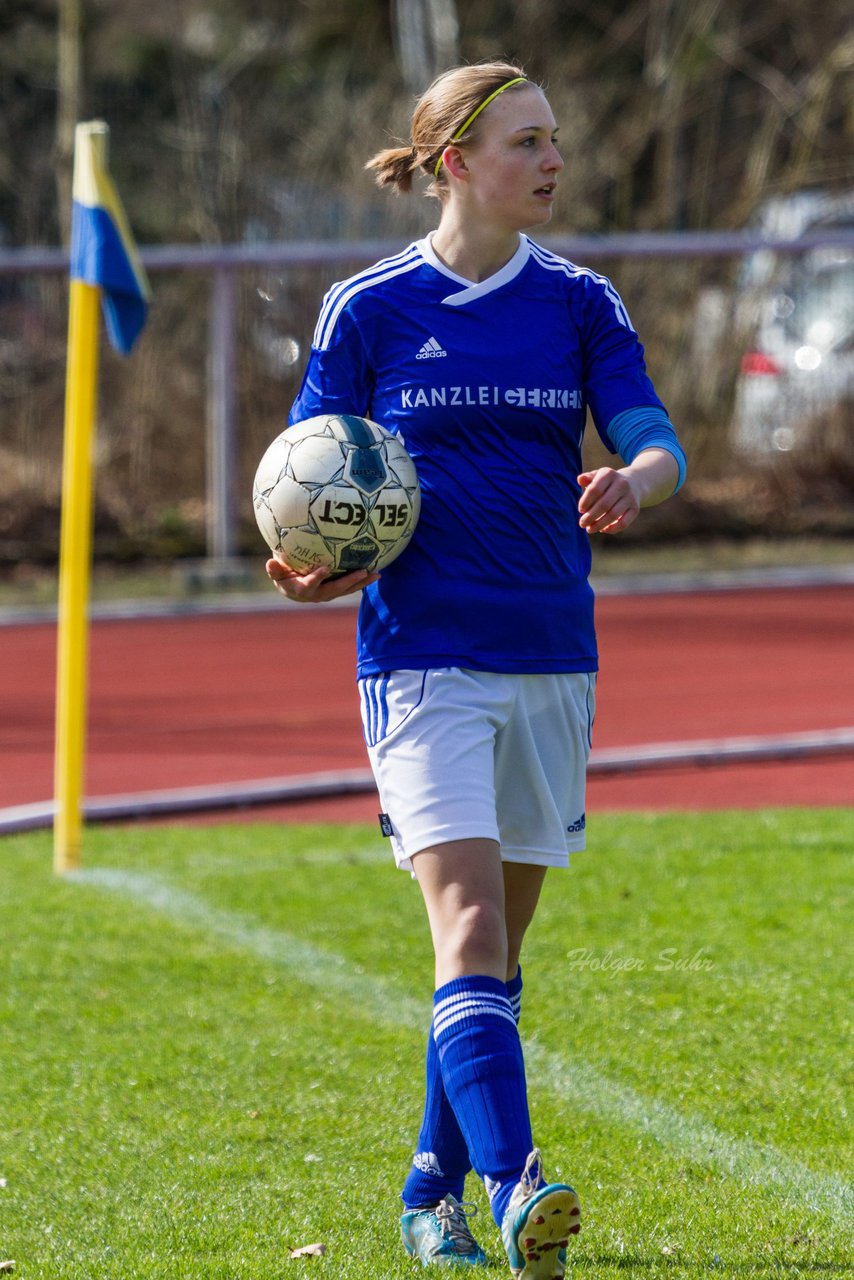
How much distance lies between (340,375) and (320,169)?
51.5 ft

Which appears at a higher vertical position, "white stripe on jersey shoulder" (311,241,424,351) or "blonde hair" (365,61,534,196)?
"blonde hair" (365,61,534,196)

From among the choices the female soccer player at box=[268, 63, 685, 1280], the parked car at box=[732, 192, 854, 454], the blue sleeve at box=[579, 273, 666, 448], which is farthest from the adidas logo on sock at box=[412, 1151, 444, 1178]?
the parked car at box=[732, 192, 854, 454]

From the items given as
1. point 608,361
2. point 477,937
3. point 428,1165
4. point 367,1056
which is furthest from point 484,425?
point 367,1056

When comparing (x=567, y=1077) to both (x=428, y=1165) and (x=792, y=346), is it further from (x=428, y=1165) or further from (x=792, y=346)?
(x=792, y=346)

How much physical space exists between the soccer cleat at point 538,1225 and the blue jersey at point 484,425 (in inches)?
36.0

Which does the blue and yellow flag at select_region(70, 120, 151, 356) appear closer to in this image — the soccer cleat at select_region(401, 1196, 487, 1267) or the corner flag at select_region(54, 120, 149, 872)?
the corner flag at select_region(54, 120, 149, 872)

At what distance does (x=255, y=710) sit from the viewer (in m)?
10.7

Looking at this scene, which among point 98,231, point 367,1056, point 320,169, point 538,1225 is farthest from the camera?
point 320,169

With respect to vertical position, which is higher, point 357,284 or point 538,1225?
point 357,284

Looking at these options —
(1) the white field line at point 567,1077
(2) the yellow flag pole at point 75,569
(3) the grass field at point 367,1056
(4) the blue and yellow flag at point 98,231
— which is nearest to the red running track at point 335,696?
(2) the yellow flag pole at point 75,569

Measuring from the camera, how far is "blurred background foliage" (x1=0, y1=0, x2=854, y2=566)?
53.2 ft

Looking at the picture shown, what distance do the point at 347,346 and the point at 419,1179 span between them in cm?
157

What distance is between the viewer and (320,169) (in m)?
18.6

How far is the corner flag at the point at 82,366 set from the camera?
682 centimetres
